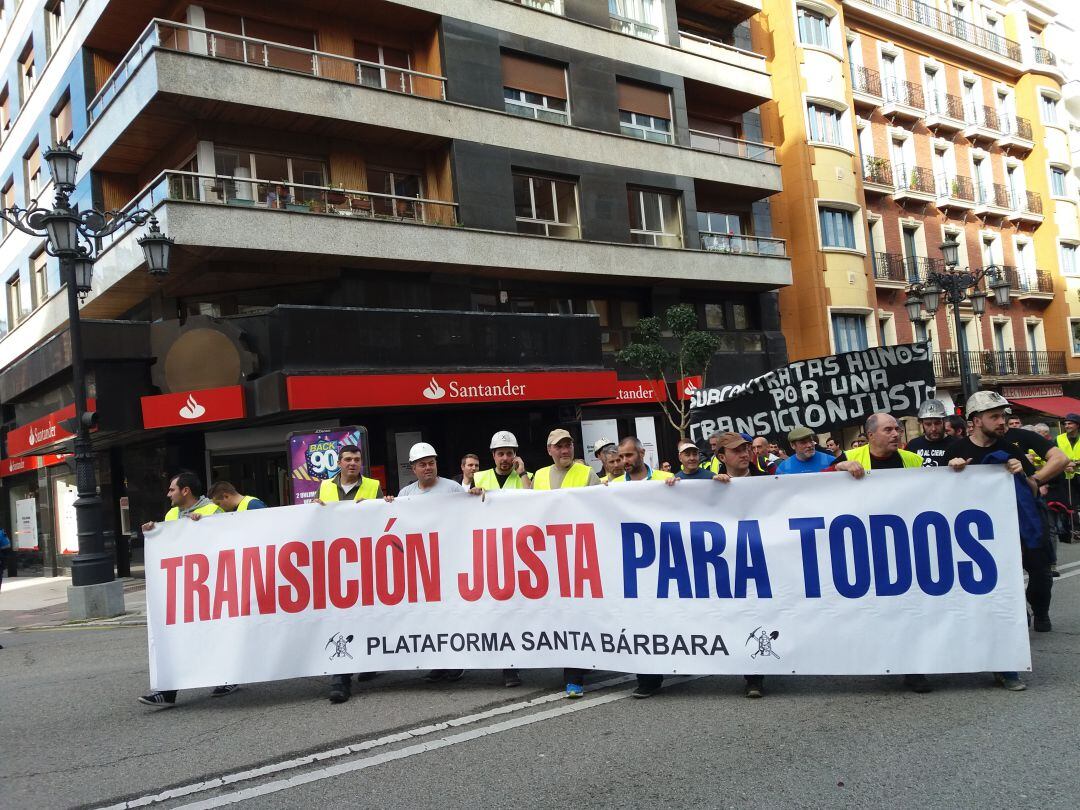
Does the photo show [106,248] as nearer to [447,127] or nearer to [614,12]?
[447,127]

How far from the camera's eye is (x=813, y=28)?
2981cm

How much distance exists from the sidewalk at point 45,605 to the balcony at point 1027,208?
3558 centimetres

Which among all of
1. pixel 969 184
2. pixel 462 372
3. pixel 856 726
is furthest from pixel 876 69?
pixel 856 726

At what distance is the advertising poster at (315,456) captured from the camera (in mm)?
14930

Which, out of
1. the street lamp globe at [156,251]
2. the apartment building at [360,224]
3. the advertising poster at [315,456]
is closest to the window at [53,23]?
the apartment building at [360,224]

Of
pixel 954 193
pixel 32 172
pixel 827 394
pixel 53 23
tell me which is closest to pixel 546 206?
pixel 827 394

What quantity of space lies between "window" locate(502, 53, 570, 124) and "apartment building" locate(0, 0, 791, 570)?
7 cm

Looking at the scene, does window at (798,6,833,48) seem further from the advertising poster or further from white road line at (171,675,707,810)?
white road line at (171,675,707,810)

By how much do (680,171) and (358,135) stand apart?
925 cm

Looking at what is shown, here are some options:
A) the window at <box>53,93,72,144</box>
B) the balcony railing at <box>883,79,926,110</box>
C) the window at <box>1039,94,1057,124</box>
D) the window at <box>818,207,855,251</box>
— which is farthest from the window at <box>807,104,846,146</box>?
the window at <box>53,93,72,144</box>

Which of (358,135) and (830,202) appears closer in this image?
(358,135)

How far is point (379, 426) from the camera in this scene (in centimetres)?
1898

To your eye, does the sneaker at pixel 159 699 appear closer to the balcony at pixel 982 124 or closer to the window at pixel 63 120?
the window at pixel 63 120

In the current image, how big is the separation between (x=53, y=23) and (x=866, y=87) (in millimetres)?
25171
